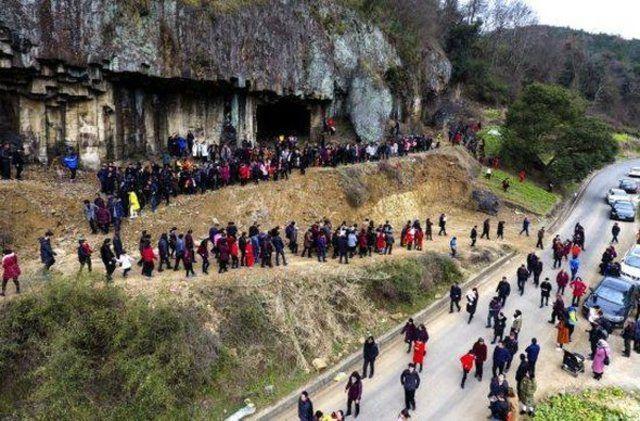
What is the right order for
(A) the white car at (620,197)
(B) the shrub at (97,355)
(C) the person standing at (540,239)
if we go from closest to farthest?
(B) the shrub at (97,355) → (C) the person standing at (540,239) → (A) the white car at (620,197)

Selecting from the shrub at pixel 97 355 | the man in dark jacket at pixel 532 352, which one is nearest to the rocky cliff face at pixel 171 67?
the shrub at pixel 97 355

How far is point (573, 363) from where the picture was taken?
51.5 feet

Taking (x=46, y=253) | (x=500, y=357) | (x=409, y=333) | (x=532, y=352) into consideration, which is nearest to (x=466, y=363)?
(x=500, y=357)

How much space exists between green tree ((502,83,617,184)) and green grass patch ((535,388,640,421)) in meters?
23.5

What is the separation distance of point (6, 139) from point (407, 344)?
58.7 ft

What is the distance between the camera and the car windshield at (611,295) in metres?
19.0

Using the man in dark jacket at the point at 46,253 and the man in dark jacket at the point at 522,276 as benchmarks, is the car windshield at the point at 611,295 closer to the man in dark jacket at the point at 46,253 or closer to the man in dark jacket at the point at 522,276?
the man in dark jacket at the point at 522,276

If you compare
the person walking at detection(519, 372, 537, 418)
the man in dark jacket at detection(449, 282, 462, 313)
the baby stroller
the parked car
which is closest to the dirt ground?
the man in dark jacket at detection(449, 282, 462, 313)

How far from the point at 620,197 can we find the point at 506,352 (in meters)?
25.6

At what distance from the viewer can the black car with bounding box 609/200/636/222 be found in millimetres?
31281

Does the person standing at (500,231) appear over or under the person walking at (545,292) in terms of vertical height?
over

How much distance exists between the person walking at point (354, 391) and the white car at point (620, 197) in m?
27.4

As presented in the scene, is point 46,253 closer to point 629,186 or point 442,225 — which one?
point 442,225

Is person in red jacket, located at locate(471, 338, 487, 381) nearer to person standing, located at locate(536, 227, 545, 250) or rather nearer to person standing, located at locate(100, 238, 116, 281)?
person standing, located at locate(100, 238, 116, 281)
